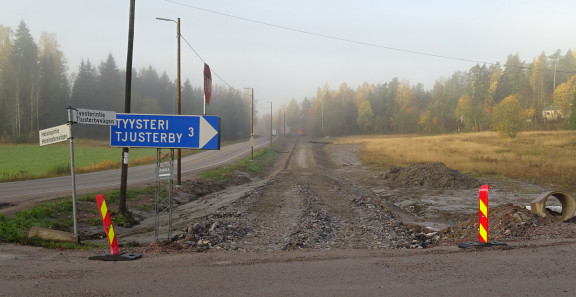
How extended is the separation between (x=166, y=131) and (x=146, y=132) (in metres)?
0.50

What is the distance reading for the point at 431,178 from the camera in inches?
948

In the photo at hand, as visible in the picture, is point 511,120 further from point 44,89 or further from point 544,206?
point 44,89

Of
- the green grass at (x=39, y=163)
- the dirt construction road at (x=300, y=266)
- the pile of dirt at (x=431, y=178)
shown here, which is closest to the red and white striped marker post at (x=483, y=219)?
the dirt construction road at (x=300, y=266)

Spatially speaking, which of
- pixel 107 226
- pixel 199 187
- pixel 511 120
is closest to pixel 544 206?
pixel 107 226

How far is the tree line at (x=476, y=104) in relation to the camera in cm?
7488

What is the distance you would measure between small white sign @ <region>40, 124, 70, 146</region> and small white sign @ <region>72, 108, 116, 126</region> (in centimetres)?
28

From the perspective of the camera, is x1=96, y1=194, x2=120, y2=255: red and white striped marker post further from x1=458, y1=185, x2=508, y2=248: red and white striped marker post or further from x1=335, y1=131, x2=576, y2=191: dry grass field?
x1=335, y1=131, x2=576, y2=191: dry grass field

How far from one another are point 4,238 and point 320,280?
783cm

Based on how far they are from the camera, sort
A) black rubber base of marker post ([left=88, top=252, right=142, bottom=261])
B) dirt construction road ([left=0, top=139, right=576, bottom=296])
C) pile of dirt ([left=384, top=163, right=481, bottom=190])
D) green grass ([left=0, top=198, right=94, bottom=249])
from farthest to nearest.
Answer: pile of dirt ([left=384, top=163, right=481, bottom=190]) → green grass ([left=0, top=198, right=94, bottom=249]) → black rubber base of marker post ([left=88, top=252, right=142, bottom=261]) → dirt construction road ([left=0, top=139, right=576, bottom=296])

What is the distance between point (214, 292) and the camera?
5.16 meters

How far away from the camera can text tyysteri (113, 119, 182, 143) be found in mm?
9086

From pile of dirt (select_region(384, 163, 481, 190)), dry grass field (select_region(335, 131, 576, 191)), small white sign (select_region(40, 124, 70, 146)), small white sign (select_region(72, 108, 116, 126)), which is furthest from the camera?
dry grass field (select_region(335, 131, 576, 191))

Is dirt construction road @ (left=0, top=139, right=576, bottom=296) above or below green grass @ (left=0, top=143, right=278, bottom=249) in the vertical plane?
above

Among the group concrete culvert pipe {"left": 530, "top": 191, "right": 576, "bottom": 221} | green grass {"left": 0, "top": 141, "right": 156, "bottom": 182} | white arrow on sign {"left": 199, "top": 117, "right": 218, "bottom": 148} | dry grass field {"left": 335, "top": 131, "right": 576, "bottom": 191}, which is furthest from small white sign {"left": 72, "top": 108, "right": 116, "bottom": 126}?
dry grass field {"left": 335, "top": 131, "right": 576, "bottom": 191}
